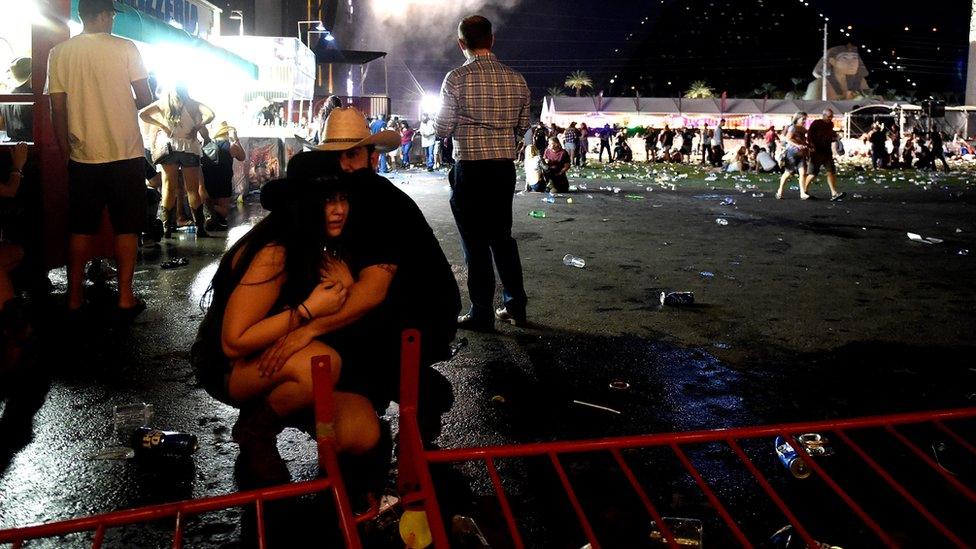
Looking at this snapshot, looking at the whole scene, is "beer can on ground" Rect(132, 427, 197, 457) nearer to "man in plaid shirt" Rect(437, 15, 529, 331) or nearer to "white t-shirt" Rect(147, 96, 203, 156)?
"man in plaid shirt" Rect(437, 15, 529, 331)

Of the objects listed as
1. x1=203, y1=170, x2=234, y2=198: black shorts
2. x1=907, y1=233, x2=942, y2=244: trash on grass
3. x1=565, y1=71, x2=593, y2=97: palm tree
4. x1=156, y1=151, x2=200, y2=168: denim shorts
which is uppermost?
x1=565, y1=71, x2=593, y2=97: palm tree

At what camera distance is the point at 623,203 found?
14.0 meters

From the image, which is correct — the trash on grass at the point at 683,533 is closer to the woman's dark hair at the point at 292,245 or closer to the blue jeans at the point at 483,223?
the woman's dark hair at the point at 292,245

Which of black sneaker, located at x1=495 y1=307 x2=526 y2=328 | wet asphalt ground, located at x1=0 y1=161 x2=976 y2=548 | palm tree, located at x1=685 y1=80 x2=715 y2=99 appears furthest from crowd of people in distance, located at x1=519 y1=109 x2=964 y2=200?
palm tree, located at x1=685 y1=80 x2=715 y2=99

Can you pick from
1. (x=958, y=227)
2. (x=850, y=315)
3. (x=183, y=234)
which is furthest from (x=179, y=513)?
(x=958, y=227)

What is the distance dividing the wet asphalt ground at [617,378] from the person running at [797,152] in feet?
20.2

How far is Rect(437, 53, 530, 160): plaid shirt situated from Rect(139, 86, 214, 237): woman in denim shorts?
177 inches

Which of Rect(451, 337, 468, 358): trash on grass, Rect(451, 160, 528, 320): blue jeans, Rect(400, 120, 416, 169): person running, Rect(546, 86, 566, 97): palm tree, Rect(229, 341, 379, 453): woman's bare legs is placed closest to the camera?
Rect(229, 341, 379, 453): woman's bare legs

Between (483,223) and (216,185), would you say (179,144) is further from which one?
(483,223)

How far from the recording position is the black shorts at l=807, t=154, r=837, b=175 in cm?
1422

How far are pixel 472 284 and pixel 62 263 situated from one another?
3270 mm

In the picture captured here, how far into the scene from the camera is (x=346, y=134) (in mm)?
2996

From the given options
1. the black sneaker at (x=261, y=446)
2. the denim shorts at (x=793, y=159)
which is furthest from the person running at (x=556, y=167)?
the black sneaker at (x=261, y=446)

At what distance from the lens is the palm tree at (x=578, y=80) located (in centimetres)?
11294
